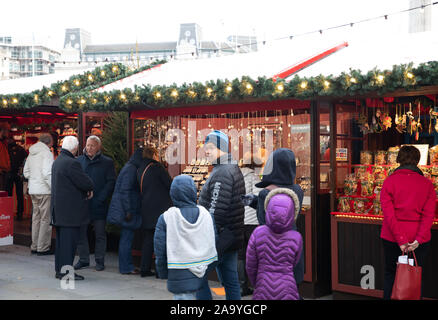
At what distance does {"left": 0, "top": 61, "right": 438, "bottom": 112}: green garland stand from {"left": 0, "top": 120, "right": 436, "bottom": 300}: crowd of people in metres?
0.62

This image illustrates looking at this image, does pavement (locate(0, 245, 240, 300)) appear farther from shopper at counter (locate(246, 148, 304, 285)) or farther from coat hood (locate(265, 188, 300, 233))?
coat hood (locate(265, 188, 300, 233))

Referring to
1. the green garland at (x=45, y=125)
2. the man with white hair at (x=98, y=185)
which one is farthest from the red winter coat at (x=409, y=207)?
the green garland at (x=45, y=125)

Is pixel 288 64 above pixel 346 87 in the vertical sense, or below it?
above

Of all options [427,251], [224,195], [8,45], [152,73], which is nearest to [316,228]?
[427,251]

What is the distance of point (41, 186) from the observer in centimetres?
862

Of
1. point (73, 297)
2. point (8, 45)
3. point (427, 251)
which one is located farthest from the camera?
point (8, 45)

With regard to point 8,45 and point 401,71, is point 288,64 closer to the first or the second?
point 401,71

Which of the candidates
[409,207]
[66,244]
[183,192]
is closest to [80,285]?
[66,244]

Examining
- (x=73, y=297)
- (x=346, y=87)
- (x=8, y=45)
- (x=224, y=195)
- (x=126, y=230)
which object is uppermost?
(x=8, y=45)

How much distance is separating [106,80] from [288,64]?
407cm

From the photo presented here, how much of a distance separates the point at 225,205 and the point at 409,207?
1.65 m

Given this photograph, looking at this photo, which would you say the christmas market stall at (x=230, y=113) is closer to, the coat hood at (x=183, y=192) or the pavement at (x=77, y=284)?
the pavement at (x=77, y=284)

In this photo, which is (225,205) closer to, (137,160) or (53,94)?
(137,160)
